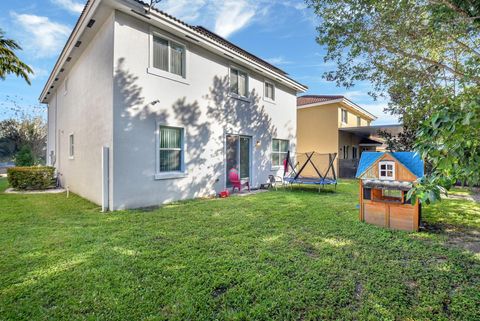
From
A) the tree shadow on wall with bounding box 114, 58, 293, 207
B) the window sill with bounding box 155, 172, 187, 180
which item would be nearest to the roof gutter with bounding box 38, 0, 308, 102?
the tree shadow on wall with bounding box 114, 58, 293, 207

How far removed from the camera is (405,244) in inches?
→ 174

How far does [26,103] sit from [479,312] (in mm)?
38349

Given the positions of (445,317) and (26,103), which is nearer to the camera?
(445,317)

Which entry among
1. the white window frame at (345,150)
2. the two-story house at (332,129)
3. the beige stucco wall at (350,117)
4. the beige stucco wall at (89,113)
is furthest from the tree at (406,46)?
the white window frame at (345,150)

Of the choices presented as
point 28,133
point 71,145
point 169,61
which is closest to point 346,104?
point 169,61

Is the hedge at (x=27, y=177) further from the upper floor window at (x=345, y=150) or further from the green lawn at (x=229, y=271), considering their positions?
the upper floor window at (x=345, y=150)

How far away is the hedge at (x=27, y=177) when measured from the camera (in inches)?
441

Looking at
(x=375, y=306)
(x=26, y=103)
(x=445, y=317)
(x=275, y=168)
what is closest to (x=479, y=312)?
(x=445, y=317)

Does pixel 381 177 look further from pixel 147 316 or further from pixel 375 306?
pixel 147 316

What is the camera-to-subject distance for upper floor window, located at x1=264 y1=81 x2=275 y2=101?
13.1 meters

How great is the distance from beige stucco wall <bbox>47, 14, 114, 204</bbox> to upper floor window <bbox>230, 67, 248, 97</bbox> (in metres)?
5.15

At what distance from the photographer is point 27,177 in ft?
36.9

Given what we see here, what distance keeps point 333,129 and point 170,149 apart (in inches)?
563

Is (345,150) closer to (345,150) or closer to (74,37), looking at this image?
(345,150)
